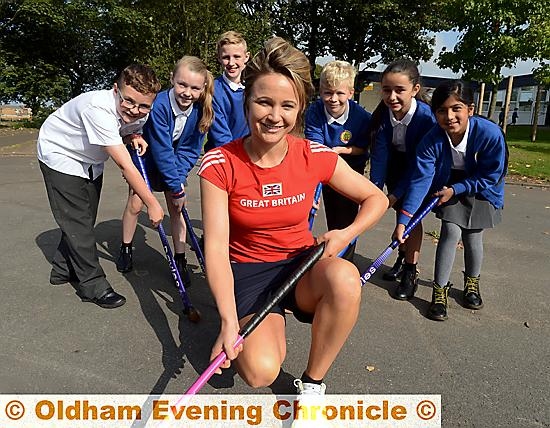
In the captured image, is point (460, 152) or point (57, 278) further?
point (57, 278)

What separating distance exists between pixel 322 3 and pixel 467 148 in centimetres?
2341

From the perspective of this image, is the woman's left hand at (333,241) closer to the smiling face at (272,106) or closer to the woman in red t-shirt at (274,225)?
the woman in red t-shirt at (274,225)

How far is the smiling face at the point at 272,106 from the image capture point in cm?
227

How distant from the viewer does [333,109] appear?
12.2 ft

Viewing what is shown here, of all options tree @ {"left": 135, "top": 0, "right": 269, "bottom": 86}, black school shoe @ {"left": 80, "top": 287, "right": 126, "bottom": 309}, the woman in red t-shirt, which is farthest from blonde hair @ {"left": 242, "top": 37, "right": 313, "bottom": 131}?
tree @ {"left": 135, "top": 0, "right": 269, "bottom": 86}

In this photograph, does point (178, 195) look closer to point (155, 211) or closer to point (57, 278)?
point (155, 211)

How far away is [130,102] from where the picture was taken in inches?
129

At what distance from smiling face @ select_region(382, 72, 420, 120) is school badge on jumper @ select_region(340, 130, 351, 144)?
0.37 m

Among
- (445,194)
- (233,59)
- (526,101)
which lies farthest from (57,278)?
(526,101)

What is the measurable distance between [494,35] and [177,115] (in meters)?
10.6

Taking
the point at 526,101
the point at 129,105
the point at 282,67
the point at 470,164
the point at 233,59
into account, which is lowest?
the point at 526,101

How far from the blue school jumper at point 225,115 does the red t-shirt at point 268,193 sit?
1.53 meters

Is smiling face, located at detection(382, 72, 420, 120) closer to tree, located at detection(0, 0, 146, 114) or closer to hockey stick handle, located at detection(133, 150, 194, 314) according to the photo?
hockey stick handle, located at detection(133, 150, 194, 314)

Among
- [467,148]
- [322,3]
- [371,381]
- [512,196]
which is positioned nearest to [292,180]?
[371,381]
